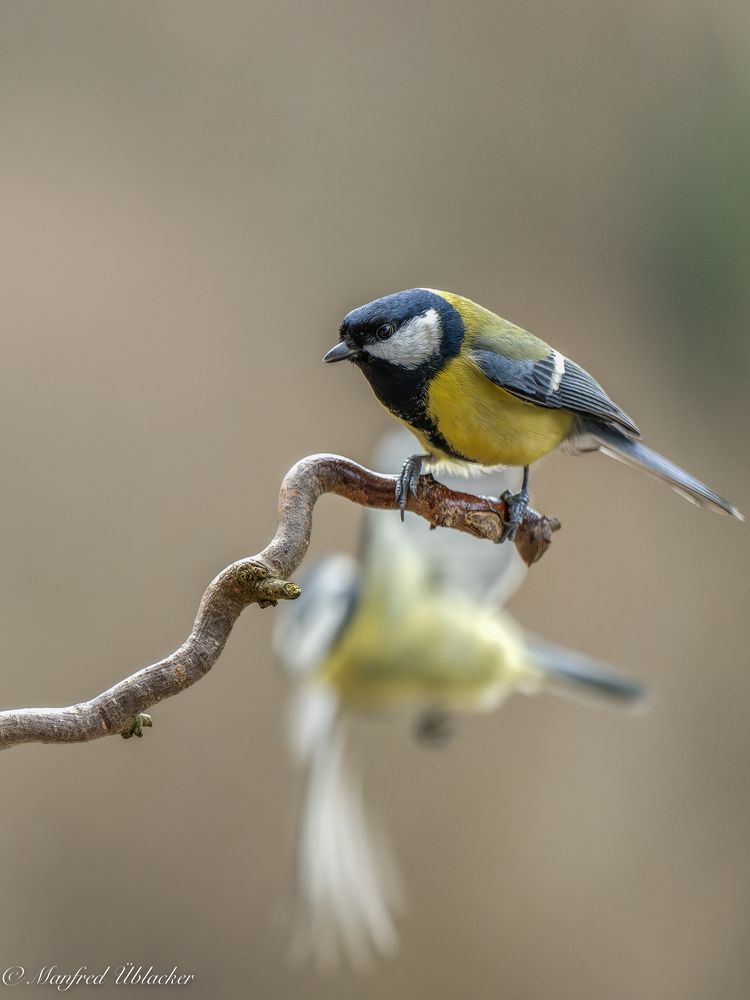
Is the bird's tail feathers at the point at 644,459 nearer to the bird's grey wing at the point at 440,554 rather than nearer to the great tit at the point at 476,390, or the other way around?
the great tit at the point at 476,390

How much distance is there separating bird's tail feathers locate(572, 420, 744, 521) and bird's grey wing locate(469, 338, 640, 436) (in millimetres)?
19

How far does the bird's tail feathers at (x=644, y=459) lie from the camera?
0.69 metres

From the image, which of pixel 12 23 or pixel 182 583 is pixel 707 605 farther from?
pixel 12 23

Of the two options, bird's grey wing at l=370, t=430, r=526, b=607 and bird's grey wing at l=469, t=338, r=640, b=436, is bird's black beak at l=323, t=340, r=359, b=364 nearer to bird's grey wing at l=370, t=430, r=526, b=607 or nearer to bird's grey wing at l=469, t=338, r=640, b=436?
bird's grey wing at l=469, t=338, r=640, b=436

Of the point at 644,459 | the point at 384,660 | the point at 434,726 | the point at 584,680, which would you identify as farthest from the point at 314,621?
the point at 644,459

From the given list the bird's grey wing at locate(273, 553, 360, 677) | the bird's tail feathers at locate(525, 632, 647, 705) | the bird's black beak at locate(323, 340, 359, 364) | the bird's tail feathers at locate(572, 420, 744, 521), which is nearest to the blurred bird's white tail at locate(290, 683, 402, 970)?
the bird's grey wing at locate(273, 553, 360, 677)

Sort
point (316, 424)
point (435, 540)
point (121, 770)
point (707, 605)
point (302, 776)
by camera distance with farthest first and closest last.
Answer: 1. point (707, 605)
2. point (316, 424)
3. point (121, 770)
4. point (302, 776)
5. point (435, 540)

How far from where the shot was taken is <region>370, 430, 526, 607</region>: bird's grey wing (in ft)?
3.62

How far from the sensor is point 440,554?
1213 millimetres

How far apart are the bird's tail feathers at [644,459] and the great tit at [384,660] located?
1.00 ft

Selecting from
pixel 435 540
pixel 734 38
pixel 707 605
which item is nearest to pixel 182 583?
pixel 435 540

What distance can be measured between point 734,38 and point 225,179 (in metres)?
0.82

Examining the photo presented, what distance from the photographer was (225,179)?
1667 mm

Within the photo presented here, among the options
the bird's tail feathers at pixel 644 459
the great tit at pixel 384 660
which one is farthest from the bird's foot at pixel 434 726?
the bird's tail feathers at pixel 644 459
